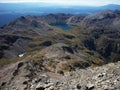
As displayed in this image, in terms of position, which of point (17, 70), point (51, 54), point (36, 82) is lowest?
point (51, 54)

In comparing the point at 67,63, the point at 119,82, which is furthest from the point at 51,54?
the point at 119,82

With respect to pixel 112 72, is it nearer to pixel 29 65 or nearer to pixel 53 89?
pixel 53 89

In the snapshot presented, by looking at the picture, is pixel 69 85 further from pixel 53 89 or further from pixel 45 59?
pixel 45 59

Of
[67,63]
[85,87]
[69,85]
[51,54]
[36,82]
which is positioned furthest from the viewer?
[51,54]

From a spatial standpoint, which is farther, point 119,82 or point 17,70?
point 17,70

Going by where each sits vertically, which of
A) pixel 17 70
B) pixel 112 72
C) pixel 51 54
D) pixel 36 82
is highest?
pixel 112 72

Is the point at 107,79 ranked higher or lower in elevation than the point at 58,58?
higher

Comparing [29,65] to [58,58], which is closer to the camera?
[29,65]

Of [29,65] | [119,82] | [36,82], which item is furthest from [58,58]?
[119,82]

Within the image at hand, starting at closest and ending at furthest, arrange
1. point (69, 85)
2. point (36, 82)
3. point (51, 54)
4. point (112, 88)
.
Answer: point (112, 88) < point (69, 85) < point (36, 82) < point (51, 54)
